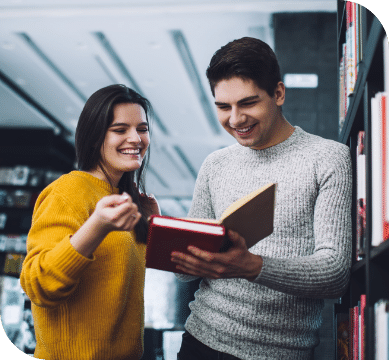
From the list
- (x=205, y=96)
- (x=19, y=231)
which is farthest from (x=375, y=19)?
(x=19, y=231)

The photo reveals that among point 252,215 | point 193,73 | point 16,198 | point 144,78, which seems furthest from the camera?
point 16,198

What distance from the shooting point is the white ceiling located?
3.97 metres

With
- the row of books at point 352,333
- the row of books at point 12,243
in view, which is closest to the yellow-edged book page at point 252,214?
the row of books at point 352,333

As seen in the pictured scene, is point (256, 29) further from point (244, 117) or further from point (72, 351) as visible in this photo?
point (72, 351)

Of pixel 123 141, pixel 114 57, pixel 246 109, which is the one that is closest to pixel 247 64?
pixel 246 109

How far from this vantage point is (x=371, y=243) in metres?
0.85

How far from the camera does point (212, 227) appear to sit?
33.6 inches

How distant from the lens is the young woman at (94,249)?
959 millimetres

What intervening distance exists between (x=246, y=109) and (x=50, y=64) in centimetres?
468

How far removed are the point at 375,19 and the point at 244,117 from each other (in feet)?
1.38

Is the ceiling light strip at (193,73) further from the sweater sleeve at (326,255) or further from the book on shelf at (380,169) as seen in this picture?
the book on shelf at (380,169)

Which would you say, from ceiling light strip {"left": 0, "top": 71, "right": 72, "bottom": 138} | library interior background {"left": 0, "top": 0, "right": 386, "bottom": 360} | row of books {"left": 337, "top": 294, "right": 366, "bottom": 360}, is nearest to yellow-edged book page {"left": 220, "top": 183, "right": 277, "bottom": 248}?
row of books {"left": 337, "top": 294, "right": 366, "bottom": 360}

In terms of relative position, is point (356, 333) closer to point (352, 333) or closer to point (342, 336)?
point (352, 333)

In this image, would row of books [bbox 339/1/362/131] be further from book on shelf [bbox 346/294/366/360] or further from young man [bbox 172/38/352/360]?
book on shelf [bbox 346/294/366/360]
